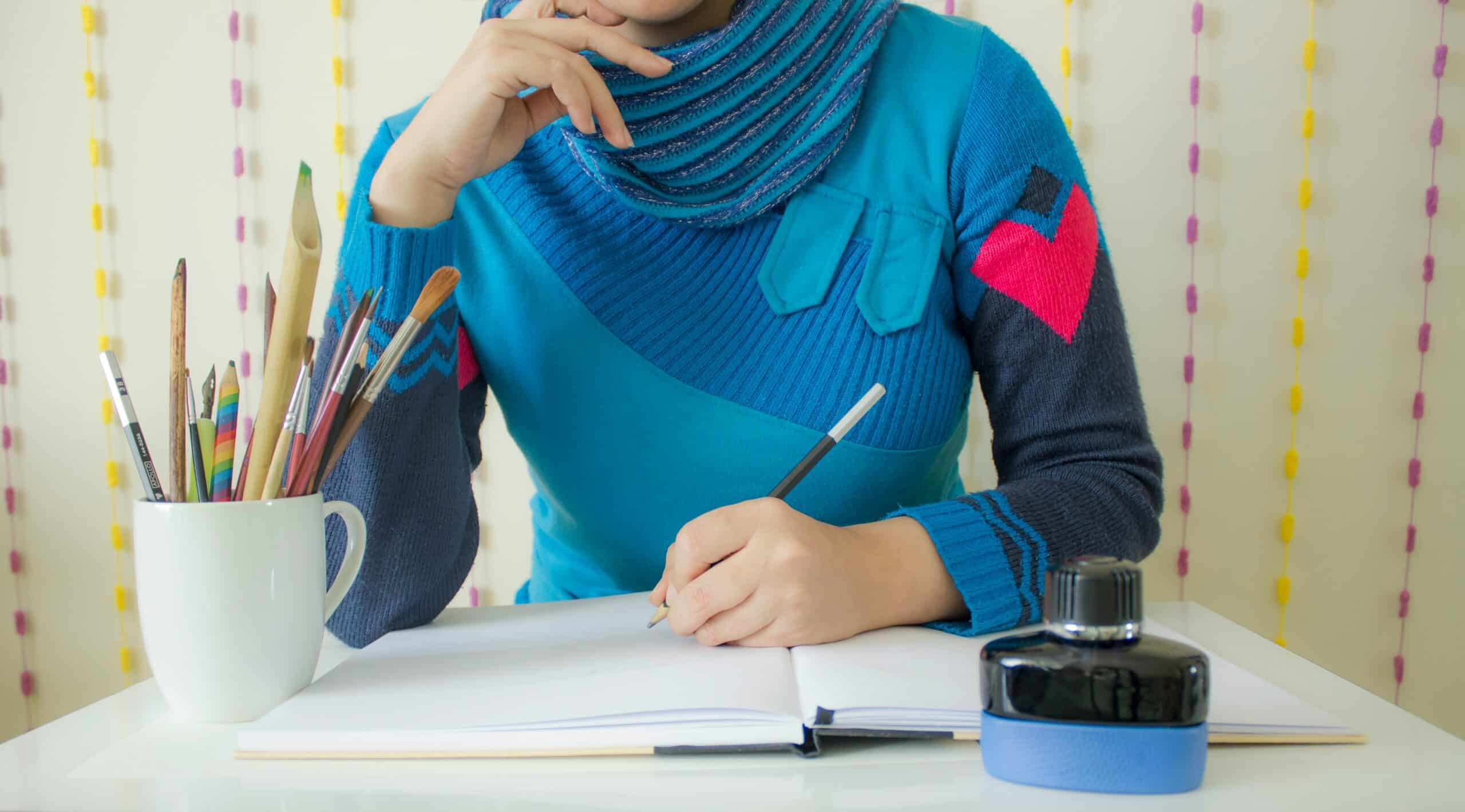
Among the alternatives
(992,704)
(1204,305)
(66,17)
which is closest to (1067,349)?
(992,704)

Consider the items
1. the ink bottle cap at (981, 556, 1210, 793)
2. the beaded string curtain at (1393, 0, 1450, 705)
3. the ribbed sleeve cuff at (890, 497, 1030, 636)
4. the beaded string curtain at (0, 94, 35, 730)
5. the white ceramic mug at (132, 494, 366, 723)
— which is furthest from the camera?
the beaded string curtain at (0, 94, 35, 730)

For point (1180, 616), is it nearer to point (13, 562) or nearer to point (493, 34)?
point (493, 34)

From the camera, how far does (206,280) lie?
4.60 feet

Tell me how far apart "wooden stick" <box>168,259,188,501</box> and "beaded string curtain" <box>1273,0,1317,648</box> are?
1280 mm

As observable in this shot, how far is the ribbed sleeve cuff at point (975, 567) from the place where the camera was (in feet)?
1.97

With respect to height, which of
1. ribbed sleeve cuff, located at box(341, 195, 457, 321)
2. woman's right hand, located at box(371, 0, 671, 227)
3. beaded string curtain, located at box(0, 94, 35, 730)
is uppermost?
woman's right hand, located at box(371, 0, 671, 227)

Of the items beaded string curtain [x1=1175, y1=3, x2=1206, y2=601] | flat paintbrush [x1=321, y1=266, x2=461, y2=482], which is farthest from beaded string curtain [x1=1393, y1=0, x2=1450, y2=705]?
flat paintbrush [x1=321, y1=266, x2=461, y2=482]

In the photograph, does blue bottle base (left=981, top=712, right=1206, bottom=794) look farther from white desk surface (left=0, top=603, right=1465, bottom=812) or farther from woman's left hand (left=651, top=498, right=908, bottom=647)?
woman's left hand (left=651, top=498, right=908, bottom=647)

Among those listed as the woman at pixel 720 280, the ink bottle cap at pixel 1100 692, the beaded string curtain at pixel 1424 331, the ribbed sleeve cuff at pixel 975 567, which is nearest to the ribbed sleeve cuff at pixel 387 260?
the woman at pixel 720 280

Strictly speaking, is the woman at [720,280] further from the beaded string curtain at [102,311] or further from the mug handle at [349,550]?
the beaded string curtain at [102,311]

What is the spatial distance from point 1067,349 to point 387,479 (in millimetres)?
494

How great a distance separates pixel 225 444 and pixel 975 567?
408mm

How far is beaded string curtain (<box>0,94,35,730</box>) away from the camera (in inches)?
55.6

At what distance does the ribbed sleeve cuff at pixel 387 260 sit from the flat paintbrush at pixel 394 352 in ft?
0.52
